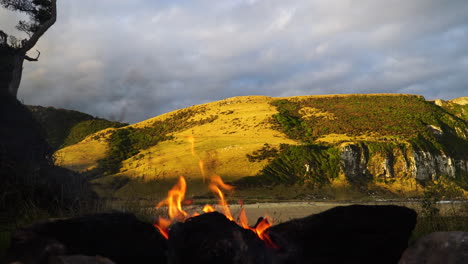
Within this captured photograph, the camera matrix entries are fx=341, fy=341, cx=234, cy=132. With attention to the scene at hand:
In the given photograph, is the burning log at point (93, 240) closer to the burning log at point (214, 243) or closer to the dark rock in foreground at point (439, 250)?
the burning log at point (214, 243)

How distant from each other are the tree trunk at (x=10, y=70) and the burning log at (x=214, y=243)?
30.7 feet

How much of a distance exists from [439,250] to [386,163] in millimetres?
33657

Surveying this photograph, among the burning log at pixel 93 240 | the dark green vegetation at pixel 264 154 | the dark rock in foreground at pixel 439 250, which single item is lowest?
the dark rock in foreground at pixel 439 250

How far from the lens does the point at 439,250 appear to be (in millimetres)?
3209

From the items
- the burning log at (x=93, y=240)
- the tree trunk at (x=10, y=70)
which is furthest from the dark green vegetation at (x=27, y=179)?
the burning log at (x=93, y=240)

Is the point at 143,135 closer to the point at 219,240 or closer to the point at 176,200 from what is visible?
the point at 176,200

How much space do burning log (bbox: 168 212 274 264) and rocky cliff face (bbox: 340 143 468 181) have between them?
31.9 metres

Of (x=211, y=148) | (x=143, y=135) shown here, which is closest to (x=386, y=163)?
(x=211, y=148)

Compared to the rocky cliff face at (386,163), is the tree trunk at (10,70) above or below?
above

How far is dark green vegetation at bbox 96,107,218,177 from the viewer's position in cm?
3812

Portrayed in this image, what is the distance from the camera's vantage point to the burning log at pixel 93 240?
2816mm

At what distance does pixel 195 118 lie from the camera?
4900cm

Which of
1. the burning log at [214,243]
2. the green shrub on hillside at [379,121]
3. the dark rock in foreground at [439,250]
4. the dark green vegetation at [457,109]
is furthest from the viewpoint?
the dark green vegetation at [457,109]

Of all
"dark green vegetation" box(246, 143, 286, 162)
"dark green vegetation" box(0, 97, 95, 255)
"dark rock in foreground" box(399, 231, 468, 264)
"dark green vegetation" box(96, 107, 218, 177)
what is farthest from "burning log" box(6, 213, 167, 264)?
"dark green vegetation" box(96, 107, 218, 177)
